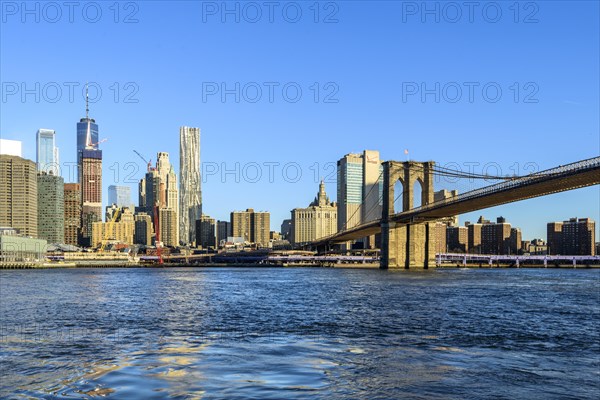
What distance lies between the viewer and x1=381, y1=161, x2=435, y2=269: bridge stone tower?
375ft

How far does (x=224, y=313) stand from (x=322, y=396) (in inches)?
776

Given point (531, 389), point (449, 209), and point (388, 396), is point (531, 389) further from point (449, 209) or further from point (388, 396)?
point (449, 209)

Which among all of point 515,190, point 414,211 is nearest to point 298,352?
point 515,190

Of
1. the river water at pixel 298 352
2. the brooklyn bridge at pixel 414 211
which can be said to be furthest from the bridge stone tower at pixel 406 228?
the river water at pixel 298 352

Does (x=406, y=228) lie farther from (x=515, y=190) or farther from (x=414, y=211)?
(x=515, y=190)

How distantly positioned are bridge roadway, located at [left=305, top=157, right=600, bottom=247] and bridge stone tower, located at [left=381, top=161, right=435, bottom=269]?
10.1 ft

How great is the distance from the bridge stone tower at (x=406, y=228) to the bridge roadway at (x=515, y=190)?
3.09 meters

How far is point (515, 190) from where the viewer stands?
76.6m

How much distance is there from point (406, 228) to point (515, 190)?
39.8 metres

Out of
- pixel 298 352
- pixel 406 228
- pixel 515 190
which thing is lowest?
pixel 298 352

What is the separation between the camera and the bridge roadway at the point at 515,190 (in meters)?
64.7

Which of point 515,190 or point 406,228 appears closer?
point 515,190

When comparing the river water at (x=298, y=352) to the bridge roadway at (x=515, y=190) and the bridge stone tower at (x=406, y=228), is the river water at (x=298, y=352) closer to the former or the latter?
the bridge roadway at (x=515, y=190)

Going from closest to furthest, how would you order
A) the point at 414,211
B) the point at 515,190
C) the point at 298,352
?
1. the point at 298,352
2. the point at 515,190
3. the point at 414,211
